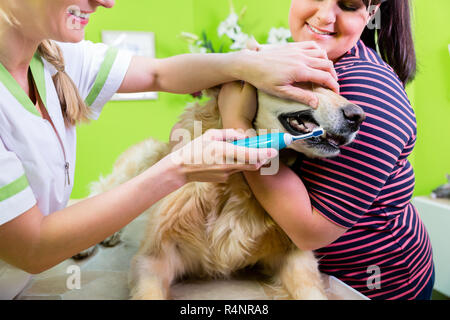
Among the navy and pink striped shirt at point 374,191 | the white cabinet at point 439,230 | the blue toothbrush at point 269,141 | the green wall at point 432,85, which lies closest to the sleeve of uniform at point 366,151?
the navy and pink striped shirt at point 374,191

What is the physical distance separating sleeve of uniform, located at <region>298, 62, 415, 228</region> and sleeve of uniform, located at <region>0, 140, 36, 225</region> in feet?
1.60

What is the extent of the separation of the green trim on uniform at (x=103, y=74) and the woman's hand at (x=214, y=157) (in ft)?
1.16

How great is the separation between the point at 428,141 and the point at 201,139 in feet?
2.83

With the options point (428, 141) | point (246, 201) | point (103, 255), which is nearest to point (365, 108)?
point (246, 201)

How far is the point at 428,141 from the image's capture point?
104cm

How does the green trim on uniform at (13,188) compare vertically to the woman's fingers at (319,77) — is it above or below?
below

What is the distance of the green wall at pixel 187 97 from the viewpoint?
0.97 meters

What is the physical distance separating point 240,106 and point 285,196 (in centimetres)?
20

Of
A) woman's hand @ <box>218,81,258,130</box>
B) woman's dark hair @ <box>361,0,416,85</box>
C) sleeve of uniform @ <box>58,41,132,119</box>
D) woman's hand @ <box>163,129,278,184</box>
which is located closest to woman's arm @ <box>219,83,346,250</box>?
woman's hand @ <box>218,81,258,130</box>

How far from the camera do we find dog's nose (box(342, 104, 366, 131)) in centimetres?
55

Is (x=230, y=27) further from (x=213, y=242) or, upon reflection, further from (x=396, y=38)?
(x=213, y=242)

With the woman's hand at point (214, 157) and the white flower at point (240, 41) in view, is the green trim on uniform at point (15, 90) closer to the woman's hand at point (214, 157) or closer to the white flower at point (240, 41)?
the woman's hand at point (214, 157)

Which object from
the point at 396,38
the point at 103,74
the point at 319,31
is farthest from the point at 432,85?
the point at 103,74
